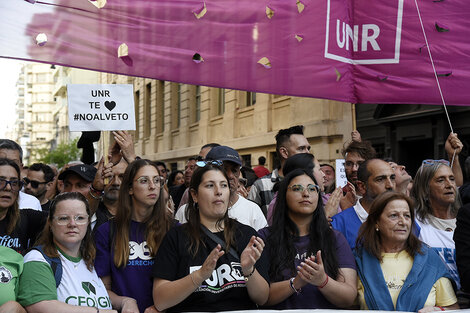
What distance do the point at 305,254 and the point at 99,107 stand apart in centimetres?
209

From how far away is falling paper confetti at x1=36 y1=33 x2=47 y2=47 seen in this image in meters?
4.28

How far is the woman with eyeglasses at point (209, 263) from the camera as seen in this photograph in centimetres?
344

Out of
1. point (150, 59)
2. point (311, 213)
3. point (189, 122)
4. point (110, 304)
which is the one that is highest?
point (189, 122)

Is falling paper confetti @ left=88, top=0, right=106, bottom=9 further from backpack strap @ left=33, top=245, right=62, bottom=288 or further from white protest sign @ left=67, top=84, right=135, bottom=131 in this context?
backpack strap @ left=33, top=245, right=62, bottom=288

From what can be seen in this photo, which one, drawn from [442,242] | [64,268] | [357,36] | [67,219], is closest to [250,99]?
[357,36]

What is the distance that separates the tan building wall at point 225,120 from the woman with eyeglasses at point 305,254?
32.2ft

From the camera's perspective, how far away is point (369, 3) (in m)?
5.49

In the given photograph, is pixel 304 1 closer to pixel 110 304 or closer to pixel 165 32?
pixel 165 32

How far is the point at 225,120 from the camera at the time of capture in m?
19.6

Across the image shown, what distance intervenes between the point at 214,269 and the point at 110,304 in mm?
650

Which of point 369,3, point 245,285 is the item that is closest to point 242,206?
point 245,285

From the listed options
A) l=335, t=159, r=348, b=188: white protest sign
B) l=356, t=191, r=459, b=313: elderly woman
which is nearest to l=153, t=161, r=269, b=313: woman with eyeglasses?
l=356, t=191, r=459, b=313: elderly woman

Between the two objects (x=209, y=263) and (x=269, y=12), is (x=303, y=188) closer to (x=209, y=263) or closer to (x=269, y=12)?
(x=209, y=263)

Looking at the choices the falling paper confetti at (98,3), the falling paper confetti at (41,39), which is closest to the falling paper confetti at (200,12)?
the falling paper confetti at (98,3)
